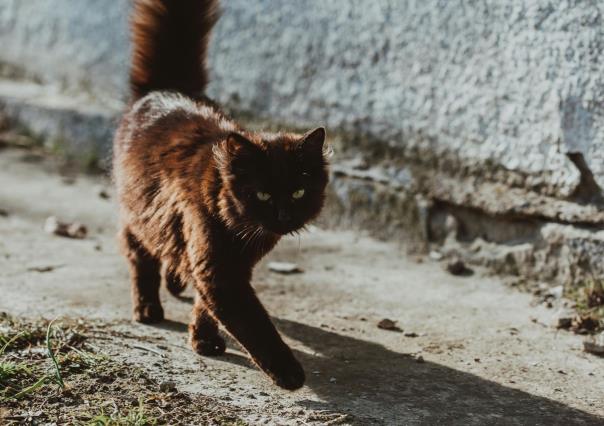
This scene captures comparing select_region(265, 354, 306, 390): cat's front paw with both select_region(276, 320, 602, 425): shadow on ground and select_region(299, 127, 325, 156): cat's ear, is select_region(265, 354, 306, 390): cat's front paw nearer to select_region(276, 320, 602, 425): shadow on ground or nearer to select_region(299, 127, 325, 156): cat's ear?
select_region(276, 320, 602, 425): shadow on ground

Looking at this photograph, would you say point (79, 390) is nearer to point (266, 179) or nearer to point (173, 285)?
point (266, 179)

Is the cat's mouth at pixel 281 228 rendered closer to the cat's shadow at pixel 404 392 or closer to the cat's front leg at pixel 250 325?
the cat's front leg at pixel 250 325

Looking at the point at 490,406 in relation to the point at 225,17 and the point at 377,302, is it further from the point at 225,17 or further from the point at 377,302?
the point at 225,17

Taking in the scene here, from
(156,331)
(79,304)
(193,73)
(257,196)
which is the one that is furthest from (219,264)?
(193,73)

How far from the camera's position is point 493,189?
4234 mm

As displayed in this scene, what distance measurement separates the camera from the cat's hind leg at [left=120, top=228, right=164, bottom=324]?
11.8ft

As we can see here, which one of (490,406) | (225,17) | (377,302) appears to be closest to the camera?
(490,406)

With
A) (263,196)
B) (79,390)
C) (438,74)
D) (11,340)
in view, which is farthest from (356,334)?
(438,74)

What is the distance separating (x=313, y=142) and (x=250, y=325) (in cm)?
72

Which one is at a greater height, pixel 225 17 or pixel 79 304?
pixel 225 17

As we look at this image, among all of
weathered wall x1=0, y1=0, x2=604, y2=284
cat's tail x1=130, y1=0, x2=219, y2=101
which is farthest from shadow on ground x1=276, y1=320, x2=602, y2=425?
cat's tail x1=130, y1=0, x2=219, y2=101

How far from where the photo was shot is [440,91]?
171 inches

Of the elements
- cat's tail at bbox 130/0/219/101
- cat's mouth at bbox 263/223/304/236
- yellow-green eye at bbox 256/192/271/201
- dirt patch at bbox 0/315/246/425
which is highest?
cat's tail at bbox 130/0/219/101

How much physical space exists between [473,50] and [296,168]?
1490 millimetres
